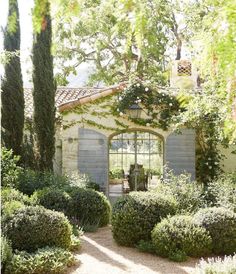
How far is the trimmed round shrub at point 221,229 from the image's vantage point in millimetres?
8703

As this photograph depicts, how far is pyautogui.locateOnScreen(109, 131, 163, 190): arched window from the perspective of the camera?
15016mm

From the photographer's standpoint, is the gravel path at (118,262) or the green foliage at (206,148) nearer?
the gravel path at (118,262)

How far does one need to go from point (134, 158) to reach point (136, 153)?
190 mm

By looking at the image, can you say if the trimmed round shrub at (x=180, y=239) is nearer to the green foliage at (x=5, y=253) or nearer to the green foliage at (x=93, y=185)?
the green foliage at (x=5, y=253)

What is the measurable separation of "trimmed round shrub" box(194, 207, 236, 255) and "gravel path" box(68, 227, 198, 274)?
68 centimetres

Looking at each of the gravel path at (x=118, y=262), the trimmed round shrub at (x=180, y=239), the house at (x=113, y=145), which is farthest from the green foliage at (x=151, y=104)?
the trimmed round shrub at (x=180, y=239)

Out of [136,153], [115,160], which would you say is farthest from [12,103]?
[136,153]

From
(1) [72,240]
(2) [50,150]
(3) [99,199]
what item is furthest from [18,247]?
(2) [50,150]

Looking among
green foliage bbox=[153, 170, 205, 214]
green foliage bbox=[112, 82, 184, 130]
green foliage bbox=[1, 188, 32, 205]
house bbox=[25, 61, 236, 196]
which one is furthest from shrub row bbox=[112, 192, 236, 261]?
green foliage bbox=[112, 82, 184, 130]

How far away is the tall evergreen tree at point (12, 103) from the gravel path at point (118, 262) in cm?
527

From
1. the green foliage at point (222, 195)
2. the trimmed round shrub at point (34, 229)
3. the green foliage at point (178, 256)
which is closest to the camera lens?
the trimmed round shrub at point (34, 229)

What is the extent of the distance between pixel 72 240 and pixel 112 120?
649 centimetres

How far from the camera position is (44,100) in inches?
550

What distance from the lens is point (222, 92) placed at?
4.54 metres
